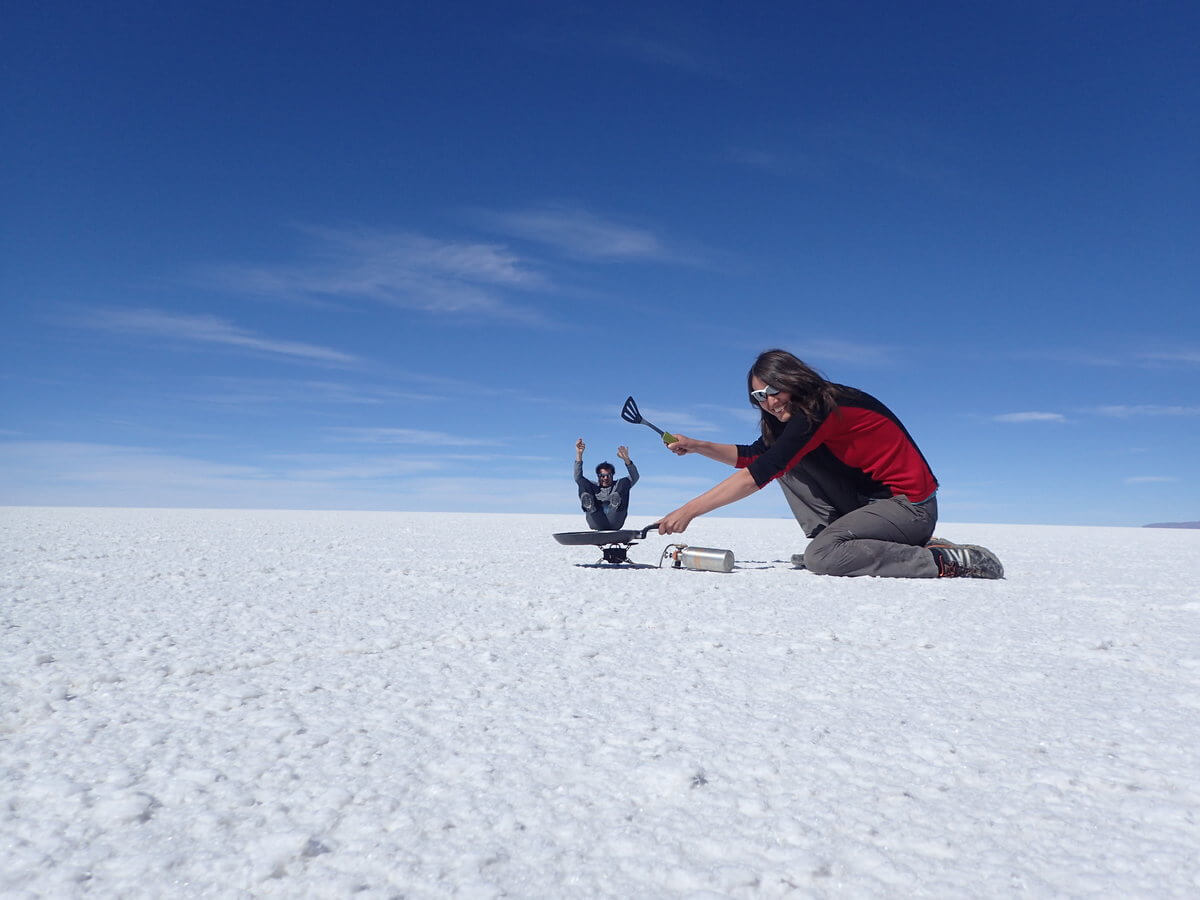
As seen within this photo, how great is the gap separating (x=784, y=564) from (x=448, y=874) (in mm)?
3864

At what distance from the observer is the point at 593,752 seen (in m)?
1.14

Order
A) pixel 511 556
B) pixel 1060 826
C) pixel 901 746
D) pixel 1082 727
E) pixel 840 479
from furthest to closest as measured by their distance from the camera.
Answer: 1. pixel 511 556
2. pixel 840 479
3. pixel 1082 727
4. pixel 901 746
5. pixel 1060 826

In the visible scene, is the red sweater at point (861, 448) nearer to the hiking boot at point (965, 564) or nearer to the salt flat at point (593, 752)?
the hiking boot at point (965, 564)

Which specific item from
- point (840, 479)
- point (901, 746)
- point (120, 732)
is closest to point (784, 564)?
point (840, 479)

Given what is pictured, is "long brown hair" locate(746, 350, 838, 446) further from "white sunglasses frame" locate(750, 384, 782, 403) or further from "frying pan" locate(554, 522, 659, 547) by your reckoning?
"frying pan" locate(554, 522, 659, 547)

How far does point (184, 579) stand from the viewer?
10.4ft

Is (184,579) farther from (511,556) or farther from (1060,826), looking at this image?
(1060,826)

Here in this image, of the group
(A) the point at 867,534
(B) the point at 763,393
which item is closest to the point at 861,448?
(A) the point at 867,534

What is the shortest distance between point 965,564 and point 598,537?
5.87 feet

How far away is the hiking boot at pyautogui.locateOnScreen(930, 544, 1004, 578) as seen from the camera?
11.7ft

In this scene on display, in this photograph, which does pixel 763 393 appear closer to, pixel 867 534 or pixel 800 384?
pixel 800 384

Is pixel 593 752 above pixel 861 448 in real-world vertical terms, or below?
below

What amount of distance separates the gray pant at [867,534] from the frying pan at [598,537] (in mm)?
873

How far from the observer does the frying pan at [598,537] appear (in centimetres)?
384
